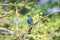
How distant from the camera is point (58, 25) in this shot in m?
3.22

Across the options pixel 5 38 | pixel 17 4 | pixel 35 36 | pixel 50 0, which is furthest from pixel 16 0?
pixel 50 0

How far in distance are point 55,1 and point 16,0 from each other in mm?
2464

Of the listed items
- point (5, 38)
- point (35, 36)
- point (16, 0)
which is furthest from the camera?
point (5, 38)

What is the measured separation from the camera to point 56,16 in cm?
404

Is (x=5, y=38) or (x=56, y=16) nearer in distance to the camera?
(x=5, y=38)

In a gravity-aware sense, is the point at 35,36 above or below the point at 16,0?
below

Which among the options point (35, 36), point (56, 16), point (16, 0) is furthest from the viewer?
point (56, 16)

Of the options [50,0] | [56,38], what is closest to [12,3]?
[56,38]

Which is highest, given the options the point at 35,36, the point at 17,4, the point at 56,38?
the point at 17,4

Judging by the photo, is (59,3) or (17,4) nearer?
(17,4)

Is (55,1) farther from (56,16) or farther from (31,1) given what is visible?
(31,1)

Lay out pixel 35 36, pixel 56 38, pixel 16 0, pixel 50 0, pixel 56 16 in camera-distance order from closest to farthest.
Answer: pixel 16 0
pixel 35 36
pixel 56 38
pixel 56 16
pixel 50 0

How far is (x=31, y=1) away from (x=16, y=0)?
0.16m

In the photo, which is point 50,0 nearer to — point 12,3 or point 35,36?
point 35,36
